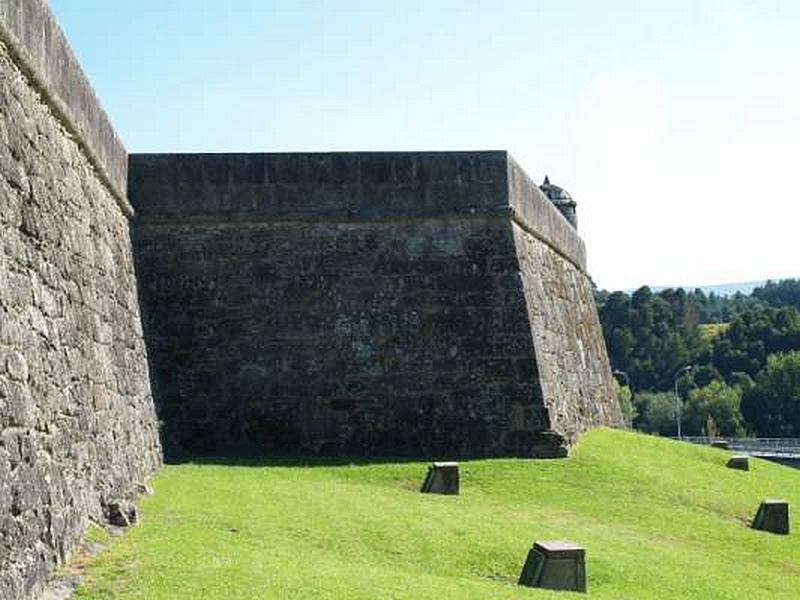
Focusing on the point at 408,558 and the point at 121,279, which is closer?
the point at 408,558

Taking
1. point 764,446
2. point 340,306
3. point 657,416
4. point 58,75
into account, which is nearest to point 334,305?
point 340,306

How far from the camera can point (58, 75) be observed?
26.8ft

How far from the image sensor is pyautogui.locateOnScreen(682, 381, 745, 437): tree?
61.8m

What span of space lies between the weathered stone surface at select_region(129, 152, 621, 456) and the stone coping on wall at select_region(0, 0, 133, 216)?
2.29 meters

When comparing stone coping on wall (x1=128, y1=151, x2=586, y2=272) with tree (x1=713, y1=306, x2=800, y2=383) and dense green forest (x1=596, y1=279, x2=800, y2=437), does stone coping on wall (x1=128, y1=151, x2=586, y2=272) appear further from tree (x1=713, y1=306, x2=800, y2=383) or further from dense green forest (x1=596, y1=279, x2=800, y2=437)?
tree (x1=713, y1=306, x2=800, y2=383)

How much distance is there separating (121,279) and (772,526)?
770cm

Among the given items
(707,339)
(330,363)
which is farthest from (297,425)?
(707,339)

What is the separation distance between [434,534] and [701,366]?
224ft

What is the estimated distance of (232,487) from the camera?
32.0 feet

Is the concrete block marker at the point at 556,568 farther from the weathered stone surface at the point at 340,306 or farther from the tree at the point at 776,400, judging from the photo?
the tree at the point at 776,400

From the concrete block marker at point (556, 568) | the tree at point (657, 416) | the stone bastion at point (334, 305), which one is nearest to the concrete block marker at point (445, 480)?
the stone bastion at point (334, 305)

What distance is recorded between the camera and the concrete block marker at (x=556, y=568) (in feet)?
24.3

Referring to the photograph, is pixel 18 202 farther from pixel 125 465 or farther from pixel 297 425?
pixel 297 425

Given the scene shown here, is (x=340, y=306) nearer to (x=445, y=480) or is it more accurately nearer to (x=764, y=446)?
(x=445, y=480)
